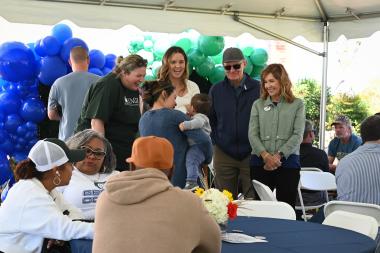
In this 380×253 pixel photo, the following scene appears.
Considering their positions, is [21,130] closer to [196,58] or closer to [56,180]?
[196,58]

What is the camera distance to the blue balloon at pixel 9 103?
651cm

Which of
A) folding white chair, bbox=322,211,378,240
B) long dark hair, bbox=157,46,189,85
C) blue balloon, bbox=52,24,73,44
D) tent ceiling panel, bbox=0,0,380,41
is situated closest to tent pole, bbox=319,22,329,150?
tent ceiling panel, bbox=0,0,380,41

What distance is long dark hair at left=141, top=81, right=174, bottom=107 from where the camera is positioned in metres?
3.96

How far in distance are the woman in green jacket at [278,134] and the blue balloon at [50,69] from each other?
2.70 metres

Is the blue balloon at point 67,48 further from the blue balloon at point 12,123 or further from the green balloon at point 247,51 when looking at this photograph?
the green balloon at point 247,51

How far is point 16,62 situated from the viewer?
6.29m

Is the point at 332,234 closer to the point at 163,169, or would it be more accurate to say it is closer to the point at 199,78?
the point at 163,169

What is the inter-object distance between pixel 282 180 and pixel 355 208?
1.15 m

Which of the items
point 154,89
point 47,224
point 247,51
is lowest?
point 47,224

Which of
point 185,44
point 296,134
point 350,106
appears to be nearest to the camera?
point 296,134

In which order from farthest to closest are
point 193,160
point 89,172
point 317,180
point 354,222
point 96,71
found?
point 96,71 < point 317,180 < point 193,160 < point 89,172 < point 354,222

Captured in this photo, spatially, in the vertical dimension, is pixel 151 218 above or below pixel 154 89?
below

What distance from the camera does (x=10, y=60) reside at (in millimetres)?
6281

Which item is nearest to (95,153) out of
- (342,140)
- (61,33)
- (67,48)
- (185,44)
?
(67,48)
